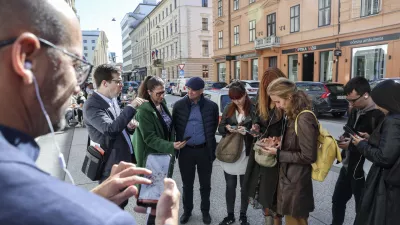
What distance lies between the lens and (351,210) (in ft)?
13.0

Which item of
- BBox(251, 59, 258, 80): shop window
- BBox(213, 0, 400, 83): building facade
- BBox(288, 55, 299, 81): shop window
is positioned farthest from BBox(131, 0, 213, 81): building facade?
BBox(288, 55, 299, 81): shop window

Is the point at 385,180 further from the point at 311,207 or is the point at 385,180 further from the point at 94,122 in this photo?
the point at 94,122

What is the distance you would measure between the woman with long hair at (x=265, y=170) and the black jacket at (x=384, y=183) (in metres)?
0.82

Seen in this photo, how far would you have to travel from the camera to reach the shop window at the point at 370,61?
16.9 meters

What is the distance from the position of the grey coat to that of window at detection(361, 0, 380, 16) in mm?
18630

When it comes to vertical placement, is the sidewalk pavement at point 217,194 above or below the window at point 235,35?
below

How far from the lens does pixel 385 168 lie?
2.45 metres

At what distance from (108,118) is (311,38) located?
70.1 ft

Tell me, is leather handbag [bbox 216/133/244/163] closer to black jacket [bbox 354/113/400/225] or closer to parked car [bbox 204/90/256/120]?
black jacket [bbox 354/113/400/225]

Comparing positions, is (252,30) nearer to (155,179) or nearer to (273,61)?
(273,61)

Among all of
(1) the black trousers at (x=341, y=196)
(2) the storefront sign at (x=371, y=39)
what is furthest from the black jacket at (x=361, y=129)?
(2) the storefront sign at (x=371, y=39)

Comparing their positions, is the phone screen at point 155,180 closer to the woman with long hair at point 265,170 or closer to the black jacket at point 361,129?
the woman with long hair at point 265,170

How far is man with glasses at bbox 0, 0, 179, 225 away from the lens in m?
0.64

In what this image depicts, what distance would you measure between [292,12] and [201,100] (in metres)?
22.1
